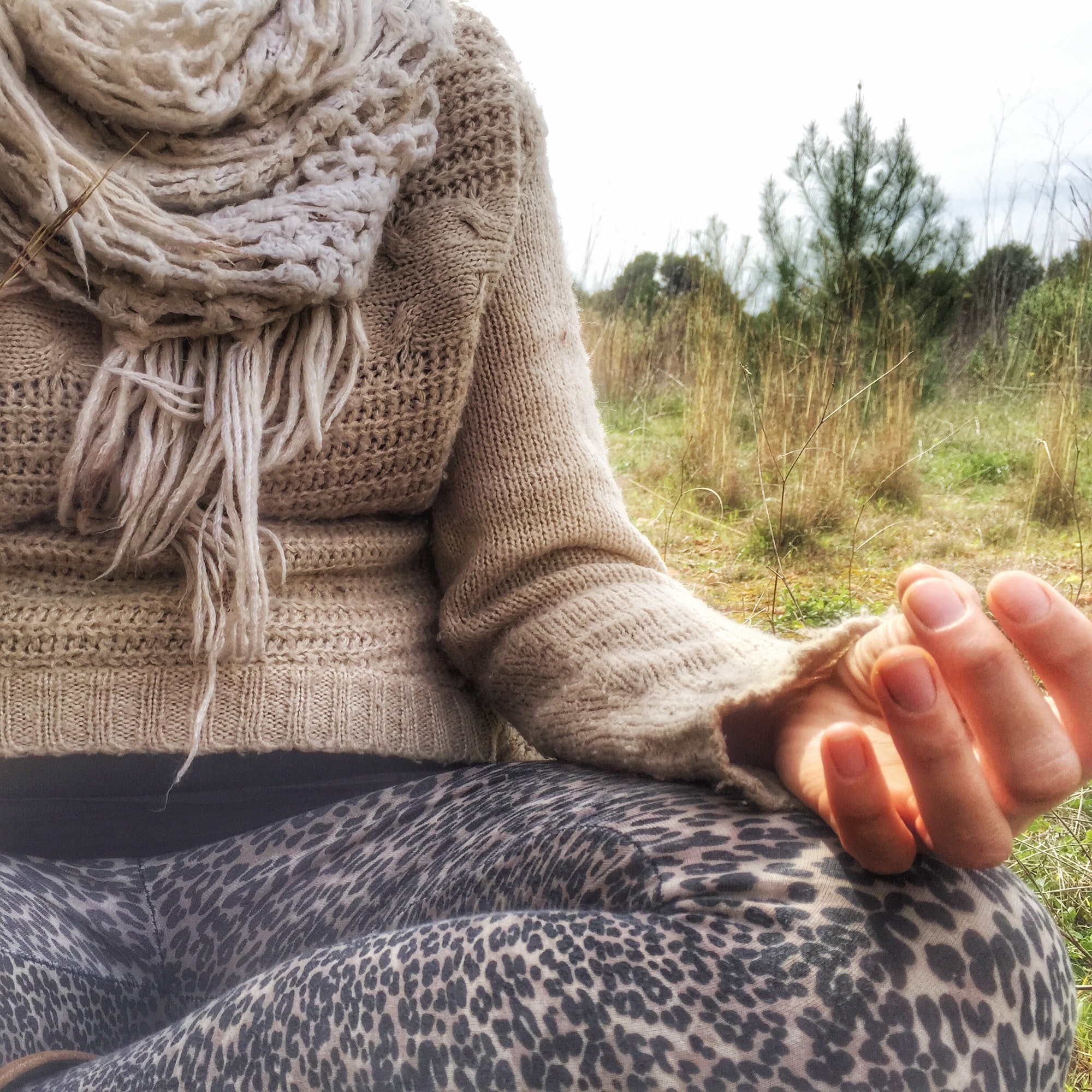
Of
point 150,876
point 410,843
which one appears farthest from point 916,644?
point 150,876

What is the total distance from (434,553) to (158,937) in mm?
426

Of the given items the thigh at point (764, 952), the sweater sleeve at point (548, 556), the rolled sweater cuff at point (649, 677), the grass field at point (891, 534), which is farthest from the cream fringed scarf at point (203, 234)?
the grass field at point (891, 534)

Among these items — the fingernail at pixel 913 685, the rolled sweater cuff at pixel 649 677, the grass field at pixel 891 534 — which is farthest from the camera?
the grass field at pixel 891 534

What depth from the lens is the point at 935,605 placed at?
1.67 feet

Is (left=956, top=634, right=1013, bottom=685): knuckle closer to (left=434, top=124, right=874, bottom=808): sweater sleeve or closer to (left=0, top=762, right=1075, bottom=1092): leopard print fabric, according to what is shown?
(left=0, top=762, right=1075, bottom=1092): leopard print fabric

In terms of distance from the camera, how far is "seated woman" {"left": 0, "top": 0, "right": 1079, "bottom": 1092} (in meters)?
0.53

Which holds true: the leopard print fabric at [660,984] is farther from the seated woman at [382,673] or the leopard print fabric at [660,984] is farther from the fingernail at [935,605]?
the fingernail at [935,605]

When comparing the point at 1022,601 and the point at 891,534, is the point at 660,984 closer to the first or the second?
the point at 1022,601

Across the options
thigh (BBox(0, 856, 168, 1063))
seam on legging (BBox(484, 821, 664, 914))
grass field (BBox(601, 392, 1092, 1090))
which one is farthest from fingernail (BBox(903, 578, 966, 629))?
grass field (BBox(601, 392, 1092, 1090))

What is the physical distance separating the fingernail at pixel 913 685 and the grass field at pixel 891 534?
3.36 feet

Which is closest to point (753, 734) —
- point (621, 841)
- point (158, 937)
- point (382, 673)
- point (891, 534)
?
point (621, 841)

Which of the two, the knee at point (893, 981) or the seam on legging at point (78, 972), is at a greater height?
the knee at point (893, 981)

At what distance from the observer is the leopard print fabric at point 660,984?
51 cm

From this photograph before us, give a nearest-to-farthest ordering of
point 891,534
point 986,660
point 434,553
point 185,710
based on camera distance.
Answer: point 986,660, point 185,710, point 434,553, point 891,534
